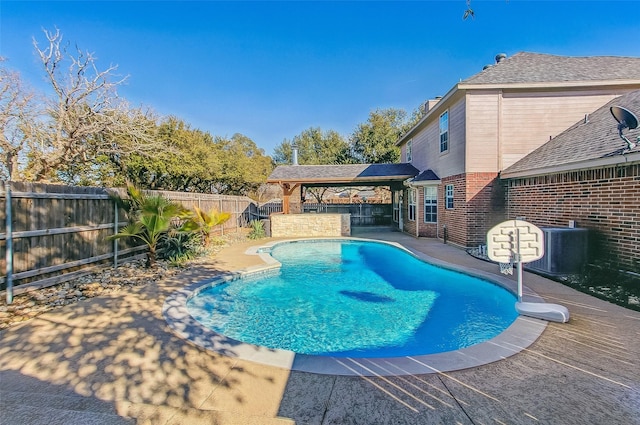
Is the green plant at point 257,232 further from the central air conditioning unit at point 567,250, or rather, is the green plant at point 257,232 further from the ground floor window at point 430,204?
the central air conditioning unit at point 567,250

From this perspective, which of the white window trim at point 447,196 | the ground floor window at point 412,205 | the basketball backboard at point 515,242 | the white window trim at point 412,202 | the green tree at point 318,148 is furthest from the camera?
the green tree at point 318,148

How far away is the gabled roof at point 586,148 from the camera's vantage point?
6.70m

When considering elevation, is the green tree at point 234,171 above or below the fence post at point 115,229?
above

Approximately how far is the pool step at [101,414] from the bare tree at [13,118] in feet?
42.7

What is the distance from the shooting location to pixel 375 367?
3260 mm

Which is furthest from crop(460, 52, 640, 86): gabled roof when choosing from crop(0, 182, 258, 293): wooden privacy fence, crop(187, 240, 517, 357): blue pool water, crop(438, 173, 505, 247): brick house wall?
crop(0, 182, 258, 293): wooden privacy fence

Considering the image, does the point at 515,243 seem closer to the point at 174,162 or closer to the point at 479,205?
the point at 479,205

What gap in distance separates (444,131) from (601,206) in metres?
6.84

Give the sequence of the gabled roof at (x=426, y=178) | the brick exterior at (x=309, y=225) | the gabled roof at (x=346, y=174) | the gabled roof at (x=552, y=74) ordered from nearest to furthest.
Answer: the gabled roof at (x=552, y=74)
the gabled roof at (x=426, y=178)
the brick exterior at (x=309, y=225)
the gabled roof at (x=346, y=174)

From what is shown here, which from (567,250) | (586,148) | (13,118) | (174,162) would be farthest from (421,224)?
(13,118)

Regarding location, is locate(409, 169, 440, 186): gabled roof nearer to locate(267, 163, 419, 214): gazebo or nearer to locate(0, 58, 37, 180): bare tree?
locate(267, 163, 419, 214): gazebo

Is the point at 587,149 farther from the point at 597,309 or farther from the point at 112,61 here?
the point at 112,61

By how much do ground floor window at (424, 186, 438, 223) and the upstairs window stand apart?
1876 millimetres

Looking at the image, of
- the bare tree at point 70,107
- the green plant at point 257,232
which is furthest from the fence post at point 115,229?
the green plant at point 257,232
